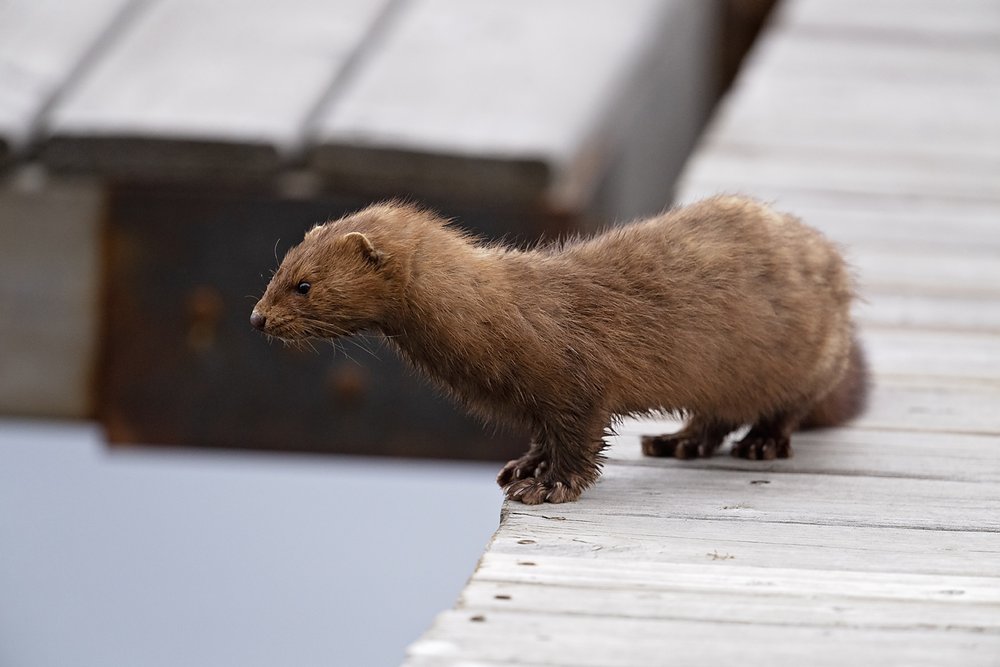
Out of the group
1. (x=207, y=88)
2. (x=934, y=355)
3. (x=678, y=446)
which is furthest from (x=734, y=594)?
(x=207, y=88)

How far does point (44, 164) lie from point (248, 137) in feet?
2.26

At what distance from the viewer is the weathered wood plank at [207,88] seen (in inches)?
187

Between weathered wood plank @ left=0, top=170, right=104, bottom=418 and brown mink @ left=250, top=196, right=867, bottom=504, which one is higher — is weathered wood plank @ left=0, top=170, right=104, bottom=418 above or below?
below

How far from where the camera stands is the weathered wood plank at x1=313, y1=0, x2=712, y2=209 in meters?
4.68

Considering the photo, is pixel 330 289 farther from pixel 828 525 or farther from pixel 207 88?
pixel 207 88

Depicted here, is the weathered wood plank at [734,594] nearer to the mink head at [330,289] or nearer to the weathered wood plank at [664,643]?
the weathered wood plank at [664,643]

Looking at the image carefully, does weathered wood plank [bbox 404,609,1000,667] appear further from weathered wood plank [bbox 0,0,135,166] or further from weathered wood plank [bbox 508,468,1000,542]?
weathered wood plank [bbox 0,0,135,166]

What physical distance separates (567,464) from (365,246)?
0.55 metres

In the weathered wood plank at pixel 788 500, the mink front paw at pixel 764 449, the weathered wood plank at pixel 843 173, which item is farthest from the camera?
the weathered wood plank at pixel 843 173

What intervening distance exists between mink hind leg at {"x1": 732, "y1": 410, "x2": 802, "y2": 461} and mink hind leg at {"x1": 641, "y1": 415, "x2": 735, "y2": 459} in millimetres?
49

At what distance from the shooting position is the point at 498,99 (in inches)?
203

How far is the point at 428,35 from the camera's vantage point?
5863 mm

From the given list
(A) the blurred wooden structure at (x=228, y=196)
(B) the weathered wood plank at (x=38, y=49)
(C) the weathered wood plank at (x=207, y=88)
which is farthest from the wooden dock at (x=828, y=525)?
(B) the weathered wood plank at (x=38, y=49)

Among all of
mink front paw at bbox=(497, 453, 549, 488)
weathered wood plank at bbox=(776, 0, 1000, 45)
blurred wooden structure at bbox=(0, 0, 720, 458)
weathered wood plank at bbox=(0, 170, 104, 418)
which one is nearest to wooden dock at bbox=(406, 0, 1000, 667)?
mink front paw at bbox=(497, 453, 549, 488)
